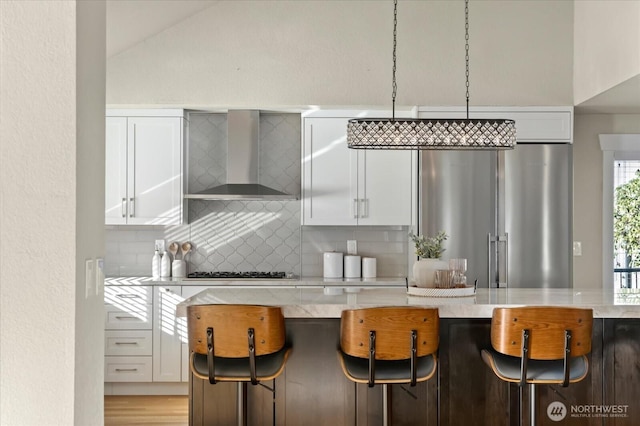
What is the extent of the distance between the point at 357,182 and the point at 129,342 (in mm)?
2215

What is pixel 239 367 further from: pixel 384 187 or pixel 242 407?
pixel 384 187

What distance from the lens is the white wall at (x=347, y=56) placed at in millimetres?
5512

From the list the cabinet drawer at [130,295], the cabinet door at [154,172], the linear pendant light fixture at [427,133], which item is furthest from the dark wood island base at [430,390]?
the cabinet door at [154,172]

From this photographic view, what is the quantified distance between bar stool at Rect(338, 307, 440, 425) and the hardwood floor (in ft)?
6.71

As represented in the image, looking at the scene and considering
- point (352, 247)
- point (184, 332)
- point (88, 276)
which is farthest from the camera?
point (352, 247)

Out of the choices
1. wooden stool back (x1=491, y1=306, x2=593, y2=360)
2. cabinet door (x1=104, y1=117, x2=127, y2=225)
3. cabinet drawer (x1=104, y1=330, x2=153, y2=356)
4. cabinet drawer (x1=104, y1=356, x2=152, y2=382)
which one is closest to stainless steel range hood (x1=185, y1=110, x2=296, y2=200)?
cabinet door (x1=104, y1=117, x2=127, y2=225)

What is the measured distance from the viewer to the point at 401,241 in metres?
5.96

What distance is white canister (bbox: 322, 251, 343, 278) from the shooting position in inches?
226

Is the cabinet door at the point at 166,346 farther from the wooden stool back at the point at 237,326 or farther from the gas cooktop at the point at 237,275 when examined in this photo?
the wooden stool back at the point at 237,326

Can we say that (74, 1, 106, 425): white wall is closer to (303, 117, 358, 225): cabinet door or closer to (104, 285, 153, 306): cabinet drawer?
(104, 285, 153, 306): cabinet drawer

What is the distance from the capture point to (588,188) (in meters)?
5.88

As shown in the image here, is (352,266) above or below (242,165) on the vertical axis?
below

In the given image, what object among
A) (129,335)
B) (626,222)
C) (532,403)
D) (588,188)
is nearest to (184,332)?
(129,335)
